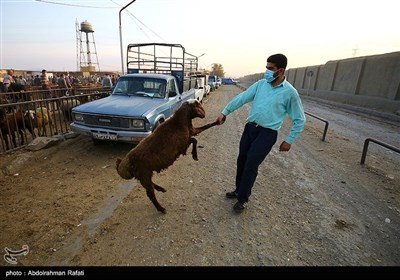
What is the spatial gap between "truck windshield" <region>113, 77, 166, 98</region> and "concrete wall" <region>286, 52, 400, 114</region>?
13.8 meters

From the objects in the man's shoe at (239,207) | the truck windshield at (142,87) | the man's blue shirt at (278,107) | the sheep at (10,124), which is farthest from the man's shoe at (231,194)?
the sheep at (10,124)

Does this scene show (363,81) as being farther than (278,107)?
Yes

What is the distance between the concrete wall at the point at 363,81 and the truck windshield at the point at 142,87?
13846 mm

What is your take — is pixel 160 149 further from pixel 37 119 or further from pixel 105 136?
pixel 37 119

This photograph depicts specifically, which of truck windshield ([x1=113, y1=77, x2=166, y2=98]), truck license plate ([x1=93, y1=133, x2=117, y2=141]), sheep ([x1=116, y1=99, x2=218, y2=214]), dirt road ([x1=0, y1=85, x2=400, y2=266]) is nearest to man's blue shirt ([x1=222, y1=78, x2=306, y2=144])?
sheep ([x1=116, y1=99, x2=218, y2=214])

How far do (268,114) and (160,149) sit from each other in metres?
1.57

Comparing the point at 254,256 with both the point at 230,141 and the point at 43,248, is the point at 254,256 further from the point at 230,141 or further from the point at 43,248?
the point at 230,141

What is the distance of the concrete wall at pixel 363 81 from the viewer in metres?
14.1

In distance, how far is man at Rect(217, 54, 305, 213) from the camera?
3.08 metres

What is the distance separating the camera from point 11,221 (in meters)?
3.17

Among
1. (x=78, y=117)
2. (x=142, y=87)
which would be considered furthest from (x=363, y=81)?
(x=78, y=117)

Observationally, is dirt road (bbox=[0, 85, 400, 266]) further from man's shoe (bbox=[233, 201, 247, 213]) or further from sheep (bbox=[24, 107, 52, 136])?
sheep (bbox=[24, 107, 52, 136])

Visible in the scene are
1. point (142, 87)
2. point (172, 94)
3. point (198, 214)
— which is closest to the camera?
point (198, 214)

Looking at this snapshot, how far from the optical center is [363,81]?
56.2 feet
